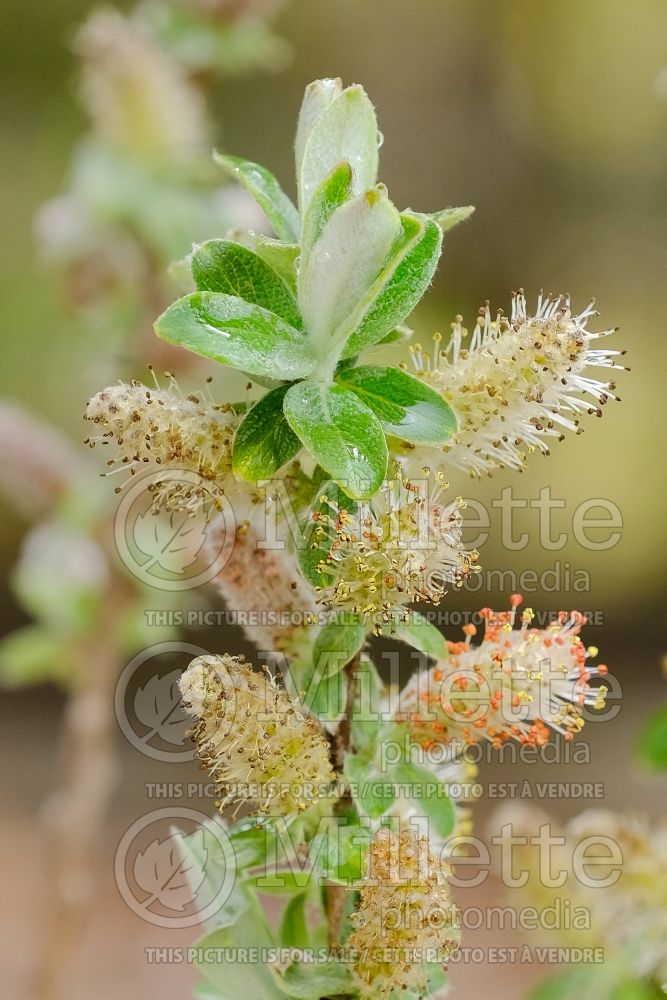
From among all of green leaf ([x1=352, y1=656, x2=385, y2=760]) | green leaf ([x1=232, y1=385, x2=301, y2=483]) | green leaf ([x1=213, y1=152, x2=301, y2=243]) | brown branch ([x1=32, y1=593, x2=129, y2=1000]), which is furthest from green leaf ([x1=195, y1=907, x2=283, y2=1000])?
brown branch ([x1=32, y1=593, x2=129, y2=1000])

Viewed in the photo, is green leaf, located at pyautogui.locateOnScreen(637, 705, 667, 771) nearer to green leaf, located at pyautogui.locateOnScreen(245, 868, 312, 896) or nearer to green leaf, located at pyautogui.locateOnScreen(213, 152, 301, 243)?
green leaf, located at pyautogui.locateOnScreen(245, 868, 312, 896)

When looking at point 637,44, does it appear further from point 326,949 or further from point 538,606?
point 326,949

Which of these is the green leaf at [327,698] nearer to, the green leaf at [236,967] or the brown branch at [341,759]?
the brown branch at [341,759]

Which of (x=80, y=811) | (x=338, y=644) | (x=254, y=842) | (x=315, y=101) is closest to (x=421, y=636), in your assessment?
(x=338, y=644)

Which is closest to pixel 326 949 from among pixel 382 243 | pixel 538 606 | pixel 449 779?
pixel 449 779

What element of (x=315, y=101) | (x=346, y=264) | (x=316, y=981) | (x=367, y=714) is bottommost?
(x=316, y=981)

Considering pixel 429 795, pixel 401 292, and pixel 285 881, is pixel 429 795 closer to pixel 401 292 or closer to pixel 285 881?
pixel 285 881
